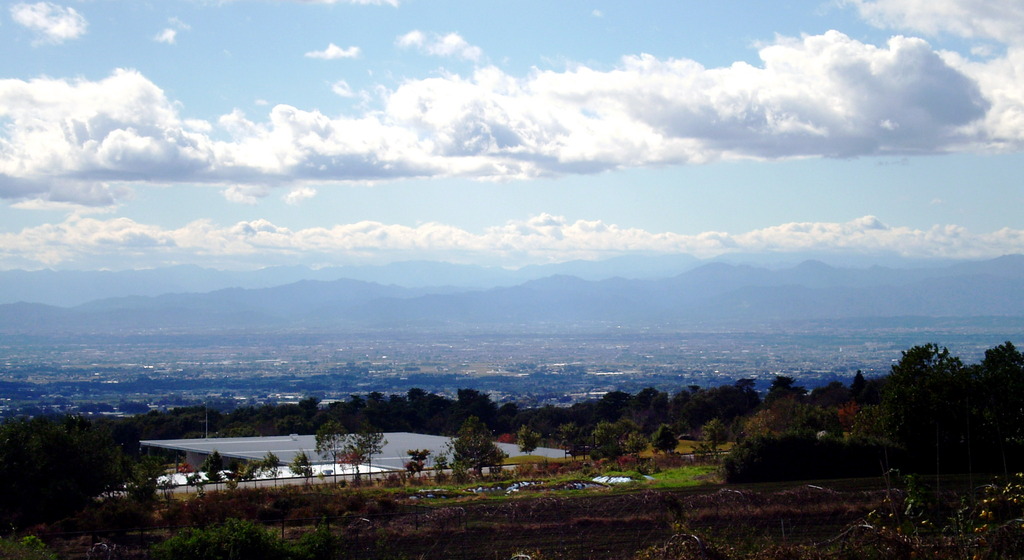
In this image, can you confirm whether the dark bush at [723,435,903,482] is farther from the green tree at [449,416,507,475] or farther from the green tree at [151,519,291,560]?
the green tree at [151,519,291,560]

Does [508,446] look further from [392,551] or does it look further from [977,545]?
[977,545]

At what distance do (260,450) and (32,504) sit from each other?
557 inches

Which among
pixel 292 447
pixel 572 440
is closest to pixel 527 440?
pixel 572 440

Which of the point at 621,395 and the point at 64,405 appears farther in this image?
the point at 64,405

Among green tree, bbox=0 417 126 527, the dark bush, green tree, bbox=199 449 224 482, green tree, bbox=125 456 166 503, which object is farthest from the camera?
green tree, bbox=199 449 224 482

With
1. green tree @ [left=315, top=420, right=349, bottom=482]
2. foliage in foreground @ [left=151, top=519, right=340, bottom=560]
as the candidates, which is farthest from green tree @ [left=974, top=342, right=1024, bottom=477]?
green tree @ [left=315, top=420, right=349, bottom=482]

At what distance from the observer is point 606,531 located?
685 inches

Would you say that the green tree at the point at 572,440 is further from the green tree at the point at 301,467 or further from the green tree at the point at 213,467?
the green tree at the point at 213,467

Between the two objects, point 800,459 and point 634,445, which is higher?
point 800,459

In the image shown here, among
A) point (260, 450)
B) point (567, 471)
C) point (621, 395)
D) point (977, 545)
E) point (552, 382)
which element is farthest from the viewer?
point (552, 382)

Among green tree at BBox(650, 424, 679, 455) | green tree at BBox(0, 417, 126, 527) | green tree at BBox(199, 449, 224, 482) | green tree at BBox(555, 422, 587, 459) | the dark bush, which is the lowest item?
green tree at BBox(555, 422, 587, 459)

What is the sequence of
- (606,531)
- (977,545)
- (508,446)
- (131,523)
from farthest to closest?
(508,446)
(131,523)
(606,531)
(977,545)

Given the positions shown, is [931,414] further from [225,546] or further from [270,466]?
[270,466]

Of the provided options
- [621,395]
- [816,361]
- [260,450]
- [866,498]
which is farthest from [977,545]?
[816,361]
